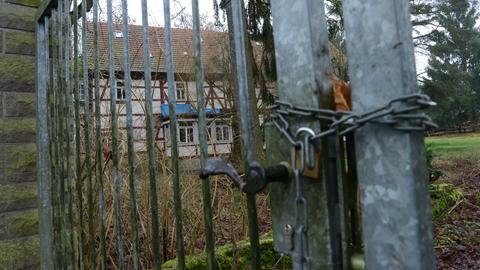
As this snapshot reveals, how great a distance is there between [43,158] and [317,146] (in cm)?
195

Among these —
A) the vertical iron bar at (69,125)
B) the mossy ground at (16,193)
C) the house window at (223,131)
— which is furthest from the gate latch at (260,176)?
the house window at (223,131)

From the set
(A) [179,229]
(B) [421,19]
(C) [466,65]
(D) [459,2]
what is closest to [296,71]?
(A) [179,229]

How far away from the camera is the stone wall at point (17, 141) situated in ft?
7.55

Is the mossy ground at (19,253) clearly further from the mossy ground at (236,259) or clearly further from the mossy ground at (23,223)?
the mossy ground at (236,259)

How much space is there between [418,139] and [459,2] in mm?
19084

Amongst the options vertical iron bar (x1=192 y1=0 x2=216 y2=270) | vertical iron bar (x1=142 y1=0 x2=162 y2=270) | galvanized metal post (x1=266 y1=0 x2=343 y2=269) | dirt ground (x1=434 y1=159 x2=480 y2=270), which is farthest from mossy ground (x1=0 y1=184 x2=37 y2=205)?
dirt ground (x1=434 y1=159 x2=480 y2=270)

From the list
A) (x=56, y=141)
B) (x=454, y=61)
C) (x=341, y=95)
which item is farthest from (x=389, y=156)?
(x=454, y=61)

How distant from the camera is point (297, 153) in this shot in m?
0.78

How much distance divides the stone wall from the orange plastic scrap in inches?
83.5

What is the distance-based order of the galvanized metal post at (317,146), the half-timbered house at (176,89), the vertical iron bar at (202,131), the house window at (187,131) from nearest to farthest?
the galvanized metal post at (317,146) < the vertical iron bar at (202,131) < the half-timbered house at (176,89) < the house window at (187,131)

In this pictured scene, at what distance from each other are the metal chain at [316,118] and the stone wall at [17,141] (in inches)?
79.1

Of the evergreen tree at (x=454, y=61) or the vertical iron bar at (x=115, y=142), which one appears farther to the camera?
the evergreen tree at (x=454, y=61)

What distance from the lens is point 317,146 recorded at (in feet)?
2.52

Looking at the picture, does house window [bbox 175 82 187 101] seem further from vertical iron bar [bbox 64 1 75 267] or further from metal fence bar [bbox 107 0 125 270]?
metal fence bar [bbox 107 0 125 270]
